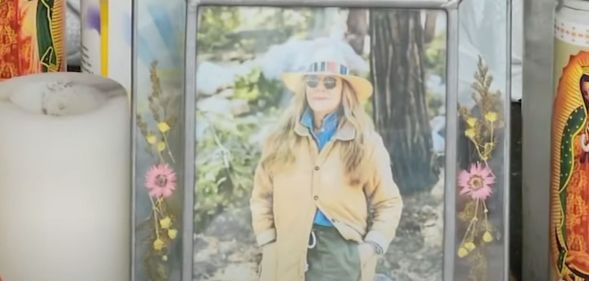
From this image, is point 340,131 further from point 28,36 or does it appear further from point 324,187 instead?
point 28,36

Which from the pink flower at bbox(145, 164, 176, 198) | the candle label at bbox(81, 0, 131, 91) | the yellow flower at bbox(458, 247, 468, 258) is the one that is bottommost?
the yellow flower at bbox(458, 247, 468, 258)

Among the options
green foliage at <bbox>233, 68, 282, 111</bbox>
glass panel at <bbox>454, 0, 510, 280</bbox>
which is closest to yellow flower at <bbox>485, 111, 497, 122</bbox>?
glass panel at <bbox>454, 0, 510, 280</bbox>

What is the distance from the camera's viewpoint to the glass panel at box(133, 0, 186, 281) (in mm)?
604

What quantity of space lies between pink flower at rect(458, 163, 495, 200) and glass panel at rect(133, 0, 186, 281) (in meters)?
0.14

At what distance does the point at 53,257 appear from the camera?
22.5 inches

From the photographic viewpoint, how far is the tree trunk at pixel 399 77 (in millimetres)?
597

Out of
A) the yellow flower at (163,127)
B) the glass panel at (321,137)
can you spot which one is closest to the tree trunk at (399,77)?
the glass panel at (321,137)

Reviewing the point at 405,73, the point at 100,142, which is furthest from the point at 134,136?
the point at 405,73

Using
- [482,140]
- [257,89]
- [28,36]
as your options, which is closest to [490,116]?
[482,140]

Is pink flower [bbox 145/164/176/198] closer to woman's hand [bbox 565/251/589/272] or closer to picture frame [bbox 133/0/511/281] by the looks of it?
picture frame [bbox 133/0/511/281]

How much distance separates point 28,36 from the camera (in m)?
0.66

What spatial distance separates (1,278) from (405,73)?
22cm

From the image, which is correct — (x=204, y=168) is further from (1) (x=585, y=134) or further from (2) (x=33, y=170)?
(1) (x=585, y=134)

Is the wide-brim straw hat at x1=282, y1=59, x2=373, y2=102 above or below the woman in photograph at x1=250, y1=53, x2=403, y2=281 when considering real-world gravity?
above
